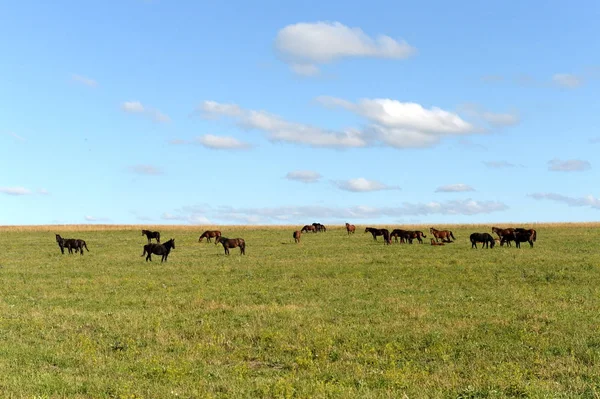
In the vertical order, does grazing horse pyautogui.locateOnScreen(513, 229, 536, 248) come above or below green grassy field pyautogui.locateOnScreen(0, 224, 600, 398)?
above

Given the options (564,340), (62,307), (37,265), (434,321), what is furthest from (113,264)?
(564,340)

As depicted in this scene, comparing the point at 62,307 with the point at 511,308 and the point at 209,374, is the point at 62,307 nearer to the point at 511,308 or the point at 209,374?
the point at 209,374

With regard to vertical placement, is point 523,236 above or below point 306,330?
above

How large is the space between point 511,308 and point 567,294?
12.2 feet

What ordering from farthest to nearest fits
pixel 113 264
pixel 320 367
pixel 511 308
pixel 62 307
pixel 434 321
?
pixel 113 264
pixel 62 307
pixel 511 308
pixel 434 321
pixel 320 367

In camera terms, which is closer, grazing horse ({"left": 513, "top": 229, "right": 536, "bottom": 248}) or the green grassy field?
the green grassy field

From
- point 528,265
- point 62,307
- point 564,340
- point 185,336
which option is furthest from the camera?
point 528,265

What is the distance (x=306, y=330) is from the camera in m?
15.1

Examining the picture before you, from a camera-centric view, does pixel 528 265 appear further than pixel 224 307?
Yes

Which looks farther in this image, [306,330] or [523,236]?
[523,236]

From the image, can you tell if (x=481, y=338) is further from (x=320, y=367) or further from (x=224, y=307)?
(x=224, y=307)

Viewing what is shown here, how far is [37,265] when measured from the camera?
32.4 meters

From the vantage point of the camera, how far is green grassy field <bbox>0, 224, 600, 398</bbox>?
34.9ft

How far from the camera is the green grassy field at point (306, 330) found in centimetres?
1063
